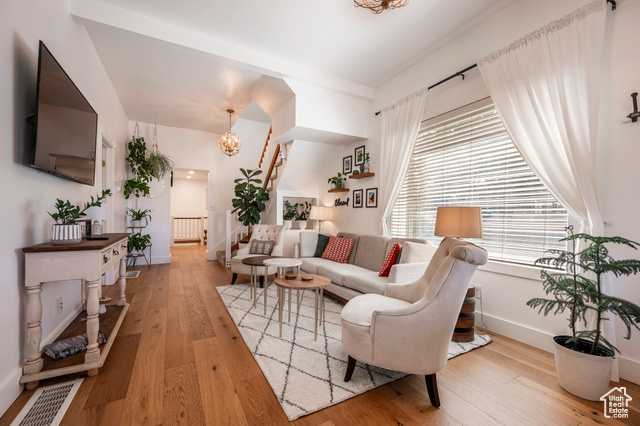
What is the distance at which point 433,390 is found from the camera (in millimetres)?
1626

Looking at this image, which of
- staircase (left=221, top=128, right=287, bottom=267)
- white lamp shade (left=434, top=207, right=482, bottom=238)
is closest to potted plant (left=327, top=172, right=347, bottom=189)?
staircase (left=221, top=128, right=287, bottom=267)

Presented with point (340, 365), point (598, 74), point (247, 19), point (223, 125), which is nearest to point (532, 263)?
point (598, 74)

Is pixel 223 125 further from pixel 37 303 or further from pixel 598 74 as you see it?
pixel 598 74

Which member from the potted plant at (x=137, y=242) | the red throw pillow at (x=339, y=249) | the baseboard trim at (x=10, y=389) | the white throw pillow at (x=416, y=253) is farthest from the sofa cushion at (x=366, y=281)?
the potted plant at (x=137, y=242)

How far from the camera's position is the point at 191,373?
1.91 m

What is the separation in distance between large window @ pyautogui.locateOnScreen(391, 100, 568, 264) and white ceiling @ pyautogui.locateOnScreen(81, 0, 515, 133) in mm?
978

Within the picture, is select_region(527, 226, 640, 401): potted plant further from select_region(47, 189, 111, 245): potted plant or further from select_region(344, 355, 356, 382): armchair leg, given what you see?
select_region(47, 189, 111, 245): potted plant

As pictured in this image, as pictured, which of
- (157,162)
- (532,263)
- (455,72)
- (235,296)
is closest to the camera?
(532,263)

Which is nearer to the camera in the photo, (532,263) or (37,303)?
(37,303)

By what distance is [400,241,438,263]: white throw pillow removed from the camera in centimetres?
295

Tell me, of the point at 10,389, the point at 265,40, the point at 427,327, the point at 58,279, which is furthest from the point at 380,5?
the point at 10,389

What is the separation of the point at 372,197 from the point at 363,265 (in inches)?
46.7

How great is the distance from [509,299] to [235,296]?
319 cm

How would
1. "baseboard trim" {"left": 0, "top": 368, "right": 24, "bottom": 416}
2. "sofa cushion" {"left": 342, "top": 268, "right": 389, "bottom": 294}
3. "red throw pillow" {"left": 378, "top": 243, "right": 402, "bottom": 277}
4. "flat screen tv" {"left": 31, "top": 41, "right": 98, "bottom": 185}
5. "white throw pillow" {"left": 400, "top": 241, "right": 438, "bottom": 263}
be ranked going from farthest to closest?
"red throw pillow" {"left": 378, "top": 243, "right": 402, "bottom": 277}, "white throw pillow" {"left": 400, "top": 241, "right": 438, "bottom": 263}, "sofa cushion" {"left": 342, "top": 268, "right": 389, "bottom": 294}, "flat screen tv" {"left": 31, "top": 41, "right": 98, "bottom": 185}, "baseboard trim" {"left": 0, "top": 368, "right": 24, "bottom": 416}
